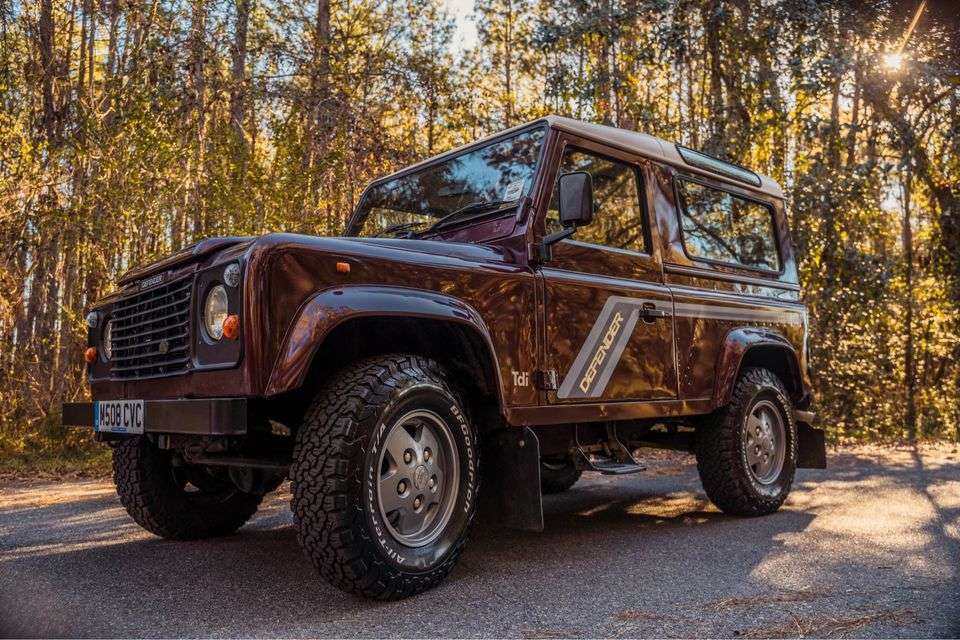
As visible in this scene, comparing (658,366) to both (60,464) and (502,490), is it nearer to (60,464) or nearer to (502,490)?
(502,490)

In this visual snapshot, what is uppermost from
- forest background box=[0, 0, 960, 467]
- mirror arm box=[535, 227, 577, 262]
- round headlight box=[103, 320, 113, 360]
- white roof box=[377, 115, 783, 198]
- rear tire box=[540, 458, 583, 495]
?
forest background box=[0, 0, 960, 467]

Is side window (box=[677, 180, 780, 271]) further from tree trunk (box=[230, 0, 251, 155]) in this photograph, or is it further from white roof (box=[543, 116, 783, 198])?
tree trunk (box=[230, 0, 251, 155])

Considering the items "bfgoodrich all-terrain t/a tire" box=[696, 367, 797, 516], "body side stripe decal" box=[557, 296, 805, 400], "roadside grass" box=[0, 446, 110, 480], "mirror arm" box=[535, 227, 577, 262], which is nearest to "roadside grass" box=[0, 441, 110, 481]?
"roadside grass" box=[0, 446, 110, 480]

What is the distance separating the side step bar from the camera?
12.9 ft

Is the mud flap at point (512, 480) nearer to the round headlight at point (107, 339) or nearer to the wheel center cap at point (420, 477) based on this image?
the wheel center cap at point (420, 477)

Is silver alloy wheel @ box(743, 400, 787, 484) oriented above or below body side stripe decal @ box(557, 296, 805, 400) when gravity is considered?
below

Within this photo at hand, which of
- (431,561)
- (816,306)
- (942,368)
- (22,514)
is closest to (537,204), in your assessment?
(431,561)

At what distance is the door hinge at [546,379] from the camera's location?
3.56 meters

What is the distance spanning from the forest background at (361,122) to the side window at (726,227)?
14.9 ft

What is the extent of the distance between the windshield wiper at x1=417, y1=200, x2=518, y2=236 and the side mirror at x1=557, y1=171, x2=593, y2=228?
1.17 ft

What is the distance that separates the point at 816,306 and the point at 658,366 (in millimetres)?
8201

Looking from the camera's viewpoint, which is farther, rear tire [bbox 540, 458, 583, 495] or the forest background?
the forest background

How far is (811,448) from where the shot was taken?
17.9 feet

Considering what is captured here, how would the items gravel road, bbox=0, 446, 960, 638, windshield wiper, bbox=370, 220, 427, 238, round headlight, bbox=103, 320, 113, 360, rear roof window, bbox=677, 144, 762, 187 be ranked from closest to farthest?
gravel road, bbox=0, 446, 960, 638 < round headlight, bbox=103, 320, 113, 360 < windshield wiper, bbox=370, 220, 427, 238 < rear roof window, bbox=677, 144, 762, 187
